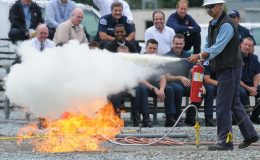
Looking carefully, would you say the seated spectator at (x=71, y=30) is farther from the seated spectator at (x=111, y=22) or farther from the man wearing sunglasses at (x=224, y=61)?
the man wearing sunglasses at (x=224, y=61)

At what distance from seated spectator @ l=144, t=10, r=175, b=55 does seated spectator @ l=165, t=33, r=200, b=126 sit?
60 centimetres

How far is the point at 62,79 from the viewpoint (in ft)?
43.2

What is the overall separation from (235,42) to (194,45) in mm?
5787

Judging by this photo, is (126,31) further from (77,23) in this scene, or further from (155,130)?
(155,130)

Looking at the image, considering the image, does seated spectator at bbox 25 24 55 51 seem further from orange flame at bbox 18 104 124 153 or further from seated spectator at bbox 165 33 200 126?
orange flame at bbox 18 104 124 153

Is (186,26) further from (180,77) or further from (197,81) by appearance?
(197,81)

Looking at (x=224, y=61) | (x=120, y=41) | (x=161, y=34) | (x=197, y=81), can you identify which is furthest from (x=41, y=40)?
(x=224, y=61)

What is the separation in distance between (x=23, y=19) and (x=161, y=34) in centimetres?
287

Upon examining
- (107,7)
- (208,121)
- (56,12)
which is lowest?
(208,121)

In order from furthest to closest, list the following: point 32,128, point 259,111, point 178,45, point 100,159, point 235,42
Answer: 1. point 259,111
2. point 178,45
3. point 32,128
4. point 235,42
5. point 100,159

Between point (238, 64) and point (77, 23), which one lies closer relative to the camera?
point (238, 64)

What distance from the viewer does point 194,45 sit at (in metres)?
18.7

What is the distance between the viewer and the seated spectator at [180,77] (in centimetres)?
1686

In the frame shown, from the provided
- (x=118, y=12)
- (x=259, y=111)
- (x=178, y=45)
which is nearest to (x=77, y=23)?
(x=118, y=12)
